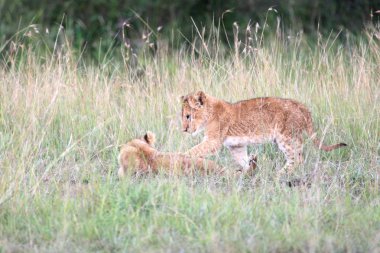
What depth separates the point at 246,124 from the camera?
25.6ft

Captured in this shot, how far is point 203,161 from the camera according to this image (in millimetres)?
7113

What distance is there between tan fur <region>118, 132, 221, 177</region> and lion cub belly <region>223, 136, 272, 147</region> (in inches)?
28.3

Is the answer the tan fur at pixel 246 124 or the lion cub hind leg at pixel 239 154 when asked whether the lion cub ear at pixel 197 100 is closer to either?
the tan fur at pixel 246 124

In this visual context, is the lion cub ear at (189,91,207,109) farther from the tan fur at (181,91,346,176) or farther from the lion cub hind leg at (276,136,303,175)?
the lion cub hind leg at (276,136,303,175)

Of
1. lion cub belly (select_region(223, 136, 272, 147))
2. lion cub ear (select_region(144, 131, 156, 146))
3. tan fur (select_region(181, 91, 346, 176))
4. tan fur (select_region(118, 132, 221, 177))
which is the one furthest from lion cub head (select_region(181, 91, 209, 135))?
tan fur (select_region(118, 132, 221, 177))

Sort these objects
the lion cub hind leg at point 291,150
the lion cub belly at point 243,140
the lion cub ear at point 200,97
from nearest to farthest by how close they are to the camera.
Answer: the lion cub hind leg at point 291,150, the lion cub belly at point 243,140, the lion cub ear at point 200,97

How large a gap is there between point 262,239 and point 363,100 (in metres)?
3.54

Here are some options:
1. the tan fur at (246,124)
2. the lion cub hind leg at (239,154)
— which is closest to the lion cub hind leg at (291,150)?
the tan fur at (246,124)

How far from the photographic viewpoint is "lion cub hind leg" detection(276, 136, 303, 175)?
736 cm

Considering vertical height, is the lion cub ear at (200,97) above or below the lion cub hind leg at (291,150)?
above

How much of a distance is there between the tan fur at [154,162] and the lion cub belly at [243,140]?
0.72 meters

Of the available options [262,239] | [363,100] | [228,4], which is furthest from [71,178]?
[228,4]

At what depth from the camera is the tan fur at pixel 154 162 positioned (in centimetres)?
697

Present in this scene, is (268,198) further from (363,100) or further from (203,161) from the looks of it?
(363,100)
